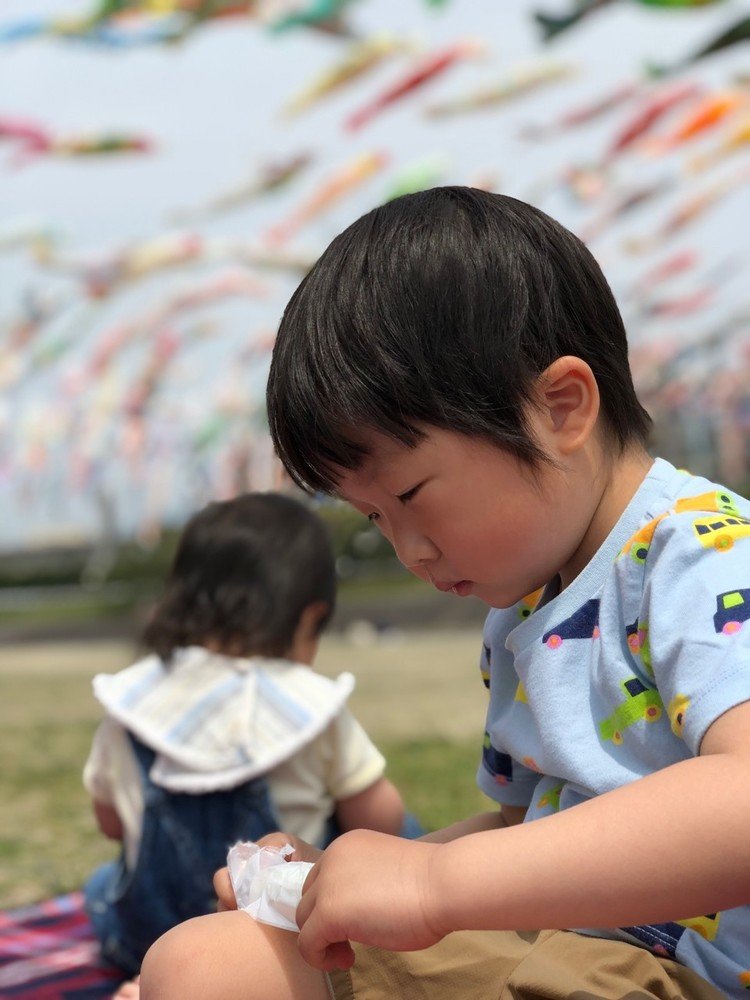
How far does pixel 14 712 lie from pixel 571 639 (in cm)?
554

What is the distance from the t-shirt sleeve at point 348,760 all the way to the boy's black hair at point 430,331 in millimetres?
1054

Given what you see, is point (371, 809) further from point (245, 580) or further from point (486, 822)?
point (486, 822)

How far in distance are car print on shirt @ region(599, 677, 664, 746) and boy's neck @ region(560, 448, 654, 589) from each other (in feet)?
0.53

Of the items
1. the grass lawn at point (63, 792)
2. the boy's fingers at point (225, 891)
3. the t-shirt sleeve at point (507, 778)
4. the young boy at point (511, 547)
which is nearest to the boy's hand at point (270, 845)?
the boy's fingers at point (225, 891)

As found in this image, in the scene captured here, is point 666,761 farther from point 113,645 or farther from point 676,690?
point 113,645

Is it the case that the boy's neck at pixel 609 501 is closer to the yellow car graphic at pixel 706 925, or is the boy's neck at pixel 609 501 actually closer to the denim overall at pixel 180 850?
the yellow car graphic at pixel 706 925

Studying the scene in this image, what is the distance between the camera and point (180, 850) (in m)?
1.98

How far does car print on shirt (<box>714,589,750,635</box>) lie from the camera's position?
920 mm

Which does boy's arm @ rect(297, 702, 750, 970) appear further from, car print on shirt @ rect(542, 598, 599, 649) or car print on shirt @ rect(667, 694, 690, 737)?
car print on shirt @ rect(542, 598, 599, 649)

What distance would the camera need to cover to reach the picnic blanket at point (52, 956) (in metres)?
1.92

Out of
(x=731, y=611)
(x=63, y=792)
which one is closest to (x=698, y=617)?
(x=731, y=611)

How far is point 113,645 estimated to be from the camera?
1105cm

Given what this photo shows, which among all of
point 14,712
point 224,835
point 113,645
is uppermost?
point 224,835

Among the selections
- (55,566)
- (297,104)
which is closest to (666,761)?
(297,104)
